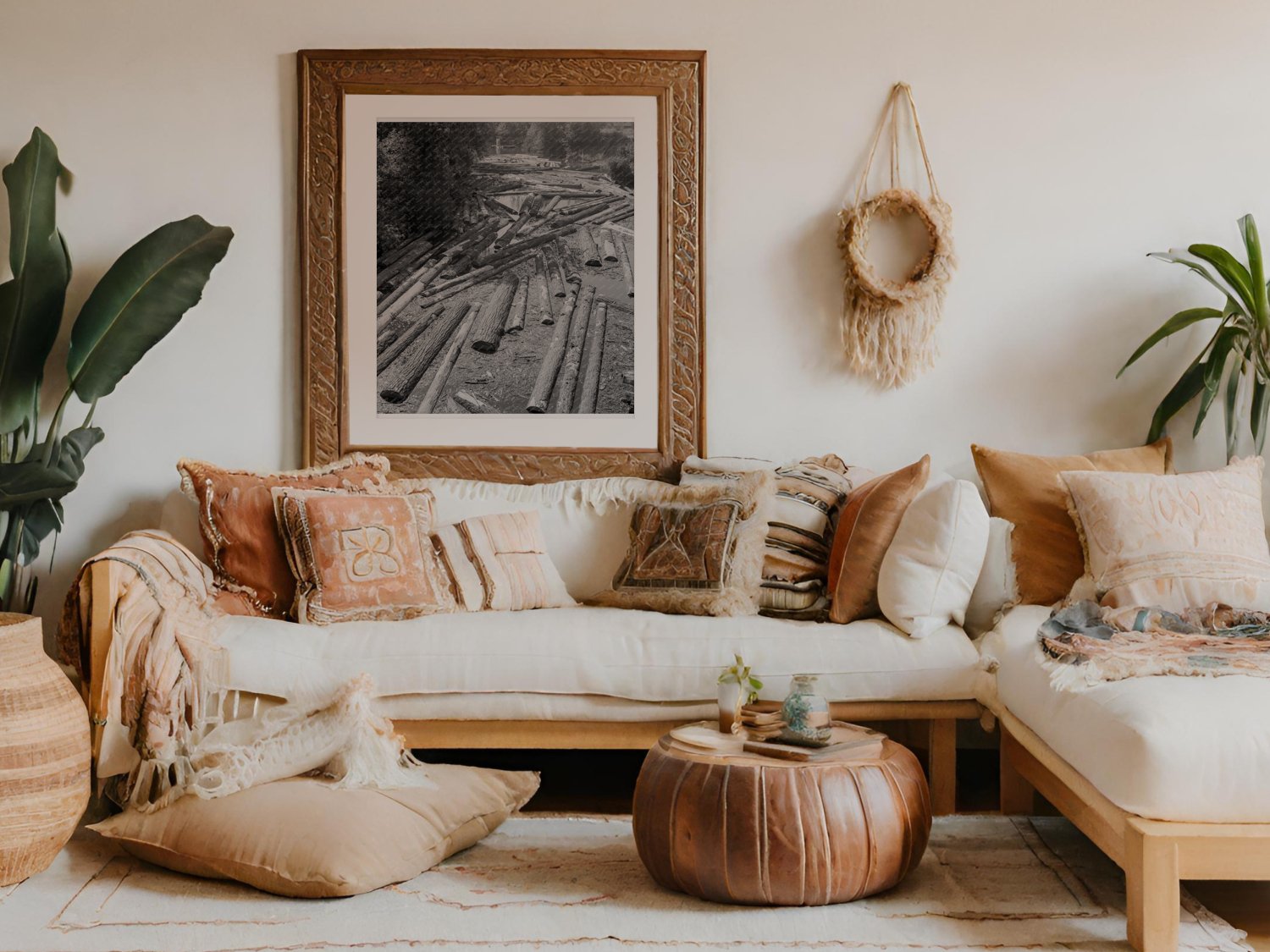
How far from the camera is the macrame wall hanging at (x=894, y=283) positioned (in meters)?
3.60

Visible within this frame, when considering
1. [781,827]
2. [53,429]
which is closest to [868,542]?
[781,827]

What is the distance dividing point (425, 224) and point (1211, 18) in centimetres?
261

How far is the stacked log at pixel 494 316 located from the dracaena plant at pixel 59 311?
0.82m

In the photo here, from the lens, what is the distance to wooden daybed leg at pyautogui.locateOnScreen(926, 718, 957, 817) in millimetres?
2902

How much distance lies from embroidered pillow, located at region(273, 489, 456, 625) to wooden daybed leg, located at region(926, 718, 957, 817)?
1341mm

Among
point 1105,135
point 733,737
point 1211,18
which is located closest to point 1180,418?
point 1105,135

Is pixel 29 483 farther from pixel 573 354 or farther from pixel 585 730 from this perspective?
pixel 573 354

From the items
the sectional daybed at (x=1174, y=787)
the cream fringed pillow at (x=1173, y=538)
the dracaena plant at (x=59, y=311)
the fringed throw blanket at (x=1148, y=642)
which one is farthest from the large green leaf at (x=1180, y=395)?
the dracaena plant at (x=59, y=311)

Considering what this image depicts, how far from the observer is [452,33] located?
3.69 metres

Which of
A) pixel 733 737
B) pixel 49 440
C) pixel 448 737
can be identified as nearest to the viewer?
pixel 733 737

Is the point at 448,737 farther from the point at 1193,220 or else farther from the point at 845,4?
the point at 1193,220

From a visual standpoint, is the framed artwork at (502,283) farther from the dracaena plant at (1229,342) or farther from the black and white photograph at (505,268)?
the dracaena plant at (1229,342)

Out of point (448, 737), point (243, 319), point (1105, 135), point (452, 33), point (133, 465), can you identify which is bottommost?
point (448, 737)

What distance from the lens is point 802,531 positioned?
3.28m
